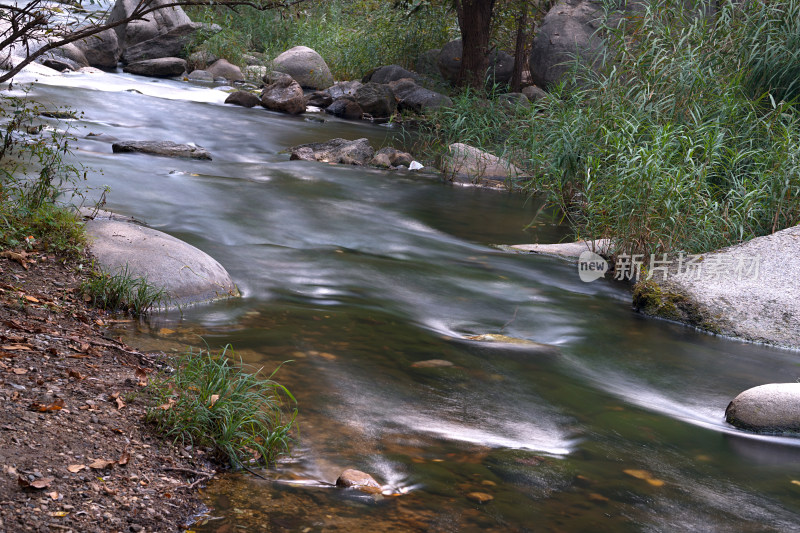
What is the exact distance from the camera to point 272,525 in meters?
2.77

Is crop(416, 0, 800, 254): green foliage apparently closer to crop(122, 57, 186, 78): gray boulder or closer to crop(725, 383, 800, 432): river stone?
crop(725, 383, 800, 432): river stone

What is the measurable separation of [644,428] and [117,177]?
671 cm

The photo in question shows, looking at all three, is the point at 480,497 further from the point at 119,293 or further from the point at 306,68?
the point at 306,68

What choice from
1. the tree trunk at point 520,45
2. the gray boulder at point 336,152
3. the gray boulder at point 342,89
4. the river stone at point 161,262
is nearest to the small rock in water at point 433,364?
the river stone at point 161,262

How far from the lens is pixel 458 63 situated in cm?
1830

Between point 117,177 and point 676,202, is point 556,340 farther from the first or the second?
point 117,177

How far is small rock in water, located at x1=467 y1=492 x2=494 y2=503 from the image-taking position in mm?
3109

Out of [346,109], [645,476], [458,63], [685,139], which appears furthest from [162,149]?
[458,63]

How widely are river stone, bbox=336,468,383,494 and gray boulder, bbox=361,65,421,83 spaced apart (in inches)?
639

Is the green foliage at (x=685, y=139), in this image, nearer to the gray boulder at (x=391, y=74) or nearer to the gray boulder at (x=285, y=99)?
the gray boulder at (x=285, y=99)

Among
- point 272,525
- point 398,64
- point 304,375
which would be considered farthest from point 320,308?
point 398,64

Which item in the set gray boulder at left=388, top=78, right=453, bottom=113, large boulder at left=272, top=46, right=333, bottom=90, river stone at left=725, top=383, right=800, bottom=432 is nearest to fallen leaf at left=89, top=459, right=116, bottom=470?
river stone at left=725, top=383, right=800, bottom=432

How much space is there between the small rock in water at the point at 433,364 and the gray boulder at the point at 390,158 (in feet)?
25.9

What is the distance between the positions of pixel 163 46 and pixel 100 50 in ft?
6.77
